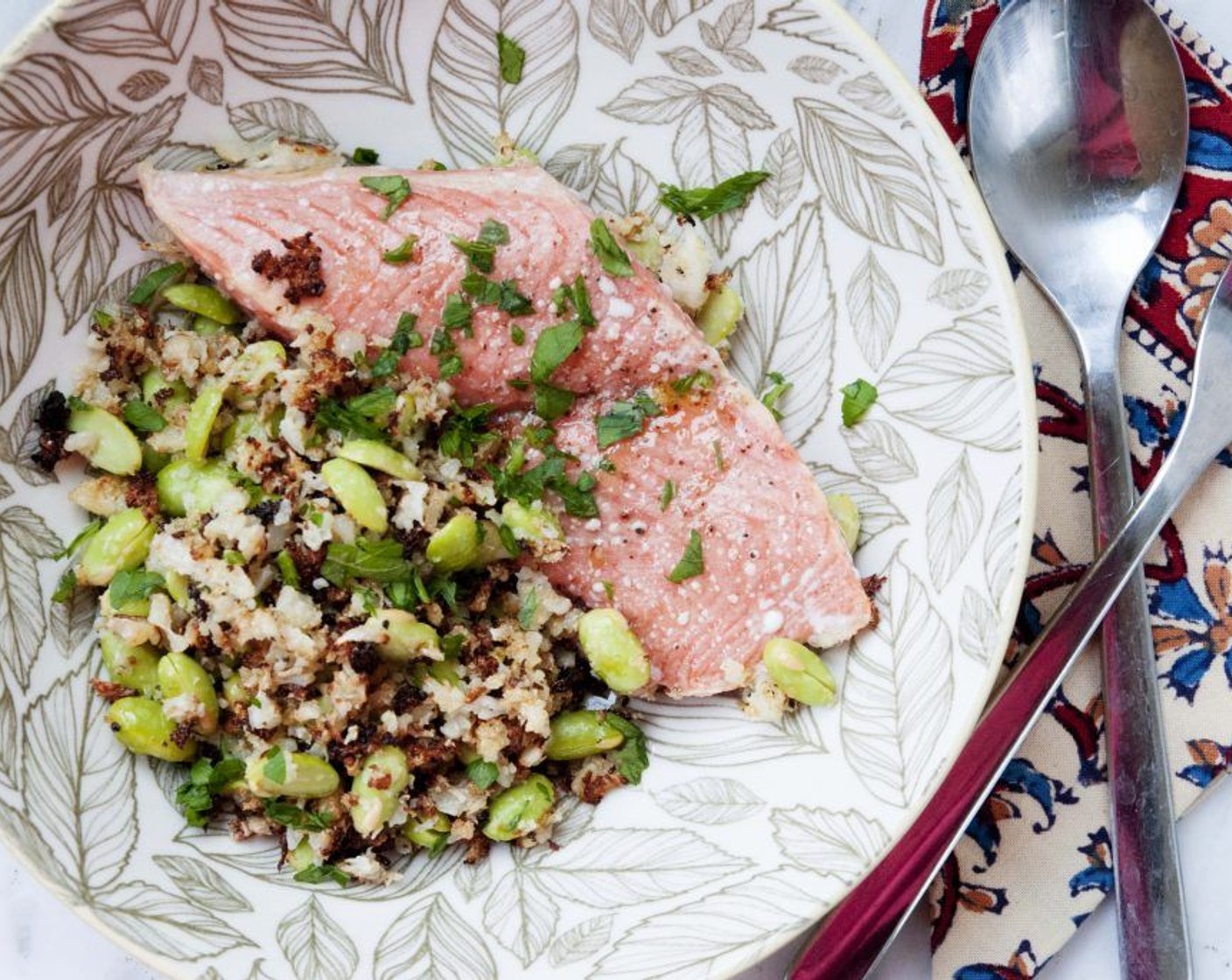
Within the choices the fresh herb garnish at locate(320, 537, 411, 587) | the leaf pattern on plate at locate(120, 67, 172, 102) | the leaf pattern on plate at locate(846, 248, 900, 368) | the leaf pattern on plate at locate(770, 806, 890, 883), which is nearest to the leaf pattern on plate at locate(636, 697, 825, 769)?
the leaf pattern on plate at locate(770, 806, 890, 883)

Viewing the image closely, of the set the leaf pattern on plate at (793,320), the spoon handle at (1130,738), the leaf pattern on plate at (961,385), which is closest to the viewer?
the leaf pattern on plate at (961,385)

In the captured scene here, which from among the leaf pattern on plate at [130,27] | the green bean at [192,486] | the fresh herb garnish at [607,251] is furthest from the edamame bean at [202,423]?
the fresh herb garnish at [607,251]

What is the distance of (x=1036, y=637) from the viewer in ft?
9.08

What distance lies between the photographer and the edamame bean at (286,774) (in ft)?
7.13

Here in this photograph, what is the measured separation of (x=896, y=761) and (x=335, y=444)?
1.29 meters

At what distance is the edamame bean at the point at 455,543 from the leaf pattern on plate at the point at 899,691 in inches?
33.7

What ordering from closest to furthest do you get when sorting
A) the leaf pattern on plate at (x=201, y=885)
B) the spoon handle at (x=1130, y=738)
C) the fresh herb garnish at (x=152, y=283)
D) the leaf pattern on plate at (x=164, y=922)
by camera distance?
1. the leaf pattern on plate at (x=164, y=922)
2. the leaf pattern on plate at (x=201, y=885)
3. the fresh herb garnish at (x=152, y=283)
4. the spoon handle at (x=1130, y=738)

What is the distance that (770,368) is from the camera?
8.76ft

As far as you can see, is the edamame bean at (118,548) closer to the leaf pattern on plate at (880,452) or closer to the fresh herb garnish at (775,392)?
the fresh herb garnish at (775,392)

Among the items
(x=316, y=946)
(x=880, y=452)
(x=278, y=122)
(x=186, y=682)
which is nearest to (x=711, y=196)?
(x=880, y=452)

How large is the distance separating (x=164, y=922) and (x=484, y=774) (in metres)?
0.66

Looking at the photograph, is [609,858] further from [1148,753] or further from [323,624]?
[1148,753]

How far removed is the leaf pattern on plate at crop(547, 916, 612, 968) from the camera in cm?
227

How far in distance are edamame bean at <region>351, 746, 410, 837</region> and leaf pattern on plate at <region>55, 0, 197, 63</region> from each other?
4.84 ft
